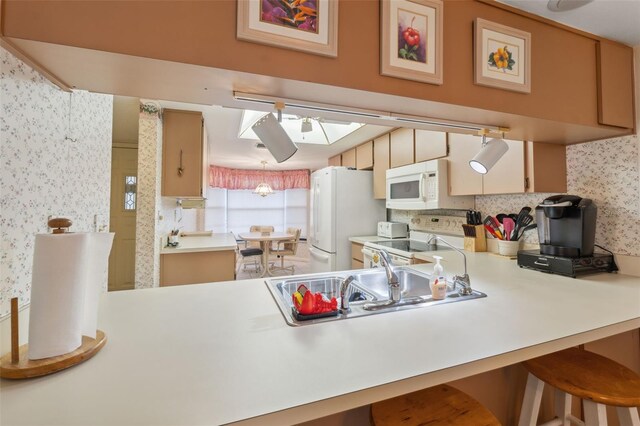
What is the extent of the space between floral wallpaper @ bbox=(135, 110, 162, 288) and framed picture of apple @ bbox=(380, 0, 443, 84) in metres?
2.32

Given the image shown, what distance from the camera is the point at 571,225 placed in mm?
1482

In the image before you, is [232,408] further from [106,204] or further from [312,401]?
[106,204]

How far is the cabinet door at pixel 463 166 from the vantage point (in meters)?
2.03

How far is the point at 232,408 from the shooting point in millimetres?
521

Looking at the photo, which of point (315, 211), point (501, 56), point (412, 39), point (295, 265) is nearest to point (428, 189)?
point (501, 56)

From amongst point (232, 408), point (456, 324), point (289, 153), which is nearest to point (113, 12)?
point (289, 153)

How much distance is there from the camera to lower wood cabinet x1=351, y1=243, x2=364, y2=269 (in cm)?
302

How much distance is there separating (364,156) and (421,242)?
1.38 metres

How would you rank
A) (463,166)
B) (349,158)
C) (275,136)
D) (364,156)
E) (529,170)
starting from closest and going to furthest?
(275,136)
(529,170)
(463,166)
(364,156)
(349,158)

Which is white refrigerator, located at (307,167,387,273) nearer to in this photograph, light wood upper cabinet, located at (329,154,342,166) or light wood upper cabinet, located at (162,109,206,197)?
light wood upper cabinet, located at (329,154,342,166)

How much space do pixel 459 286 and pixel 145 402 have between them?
122 cm

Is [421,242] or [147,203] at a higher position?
[147,203]

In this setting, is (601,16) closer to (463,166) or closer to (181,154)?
(463,166)

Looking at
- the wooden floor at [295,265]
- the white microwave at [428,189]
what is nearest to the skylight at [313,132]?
the white microwave at [428,189]
